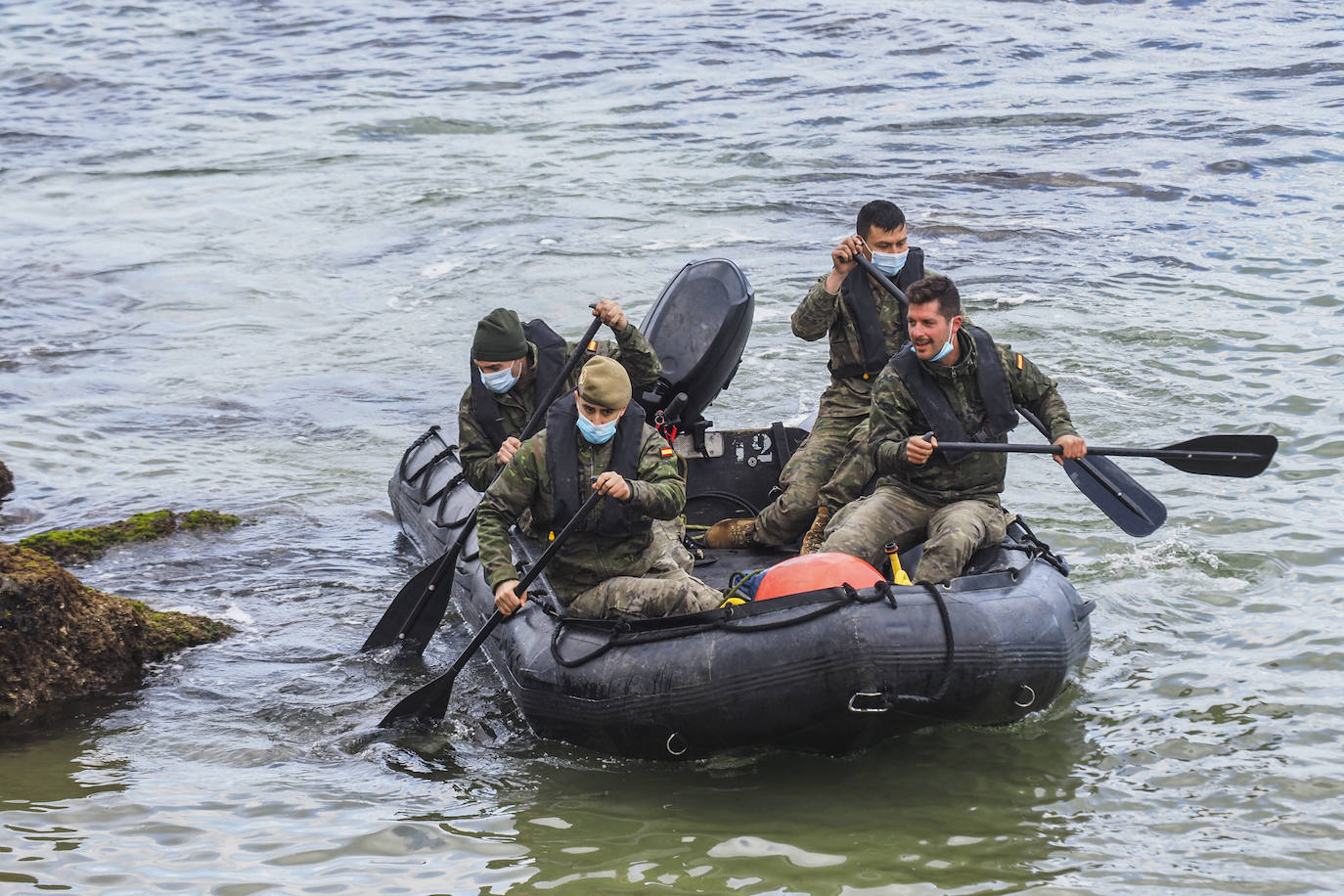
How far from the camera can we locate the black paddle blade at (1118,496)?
6.05 meters

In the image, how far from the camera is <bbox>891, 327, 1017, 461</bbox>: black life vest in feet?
19.3

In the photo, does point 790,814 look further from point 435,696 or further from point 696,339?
point 696,339

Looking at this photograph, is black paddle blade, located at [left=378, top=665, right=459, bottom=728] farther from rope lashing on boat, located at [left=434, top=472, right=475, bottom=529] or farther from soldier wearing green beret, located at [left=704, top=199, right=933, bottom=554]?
soldier wearing green beret, located at [left=704, top=199, right=933, bottom=554]

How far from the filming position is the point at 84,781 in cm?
540

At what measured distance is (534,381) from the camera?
670cm

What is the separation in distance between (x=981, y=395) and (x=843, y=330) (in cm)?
140

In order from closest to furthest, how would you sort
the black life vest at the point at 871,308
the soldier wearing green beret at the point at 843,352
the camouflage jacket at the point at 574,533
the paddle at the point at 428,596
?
the camouflage jacket at the point at 574,533, the paddle at the point at 428,596, the soldier wearing green beret at the point at 843,352, the black life vest at the point at 871,308

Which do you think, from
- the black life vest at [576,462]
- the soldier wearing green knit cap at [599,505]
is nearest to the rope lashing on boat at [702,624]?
the soldier wearing green knit cap at [599,505]

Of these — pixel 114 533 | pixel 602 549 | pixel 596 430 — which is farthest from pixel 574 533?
pixel 114 533

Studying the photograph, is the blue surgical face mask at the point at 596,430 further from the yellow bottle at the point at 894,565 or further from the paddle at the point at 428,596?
the yellow bottle at the point at 894,565

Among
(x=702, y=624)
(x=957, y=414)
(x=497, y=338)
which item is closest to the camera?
(x=702, y=624)

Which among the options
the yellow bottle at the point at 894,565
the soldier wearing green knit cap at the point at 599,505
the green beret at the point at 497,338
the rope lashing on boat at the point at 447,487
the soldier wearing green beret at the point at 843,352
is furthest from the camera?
the rope lashing on boat at the point at 447,487

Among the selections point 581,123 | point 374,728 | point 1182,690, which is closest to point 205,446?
point 374,728

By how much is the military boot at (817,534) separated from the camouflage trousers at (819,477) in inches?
2.6
